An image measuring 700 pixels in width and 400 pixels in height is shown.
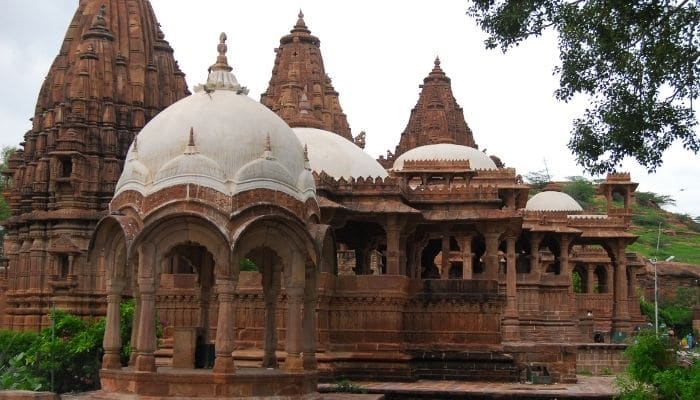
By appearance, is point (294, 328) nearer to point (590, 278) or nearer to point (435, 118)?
point (590, 278)

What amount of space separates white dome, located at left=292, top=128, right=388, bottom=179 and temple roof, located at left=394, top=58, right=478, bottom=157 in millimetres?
17889

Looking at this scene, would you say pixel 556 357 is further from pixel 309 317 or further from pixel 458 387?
pixel 309 317

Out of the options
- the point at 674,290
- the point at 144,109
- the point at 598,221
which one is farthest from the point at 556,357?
the point at 674,290

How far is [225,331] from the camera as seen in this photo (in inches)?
538

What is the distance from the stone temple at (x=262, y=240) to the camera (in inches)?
552

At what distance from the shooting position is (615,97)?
46.6 ft

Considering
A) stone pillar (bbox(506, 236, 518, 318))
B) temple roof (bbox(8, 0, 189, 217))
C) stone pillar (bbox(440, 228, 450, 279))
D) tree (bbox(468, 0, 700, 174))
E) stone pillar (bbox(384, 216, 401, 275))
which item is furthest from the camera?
temple roof (bbox(8, 0, 189, 217))

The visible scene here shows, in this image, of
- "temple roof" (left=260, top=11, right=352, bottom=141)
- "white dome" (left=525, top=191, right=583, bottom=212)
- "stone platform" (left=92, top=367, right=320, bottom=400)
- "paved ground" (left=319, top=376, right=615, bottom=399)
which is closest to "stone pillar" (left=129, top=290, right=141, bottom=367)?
"stone platform" (left=92, top=367, right=320, bottom=400)

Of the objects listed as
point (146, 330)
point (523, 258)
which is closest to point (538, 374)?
point (146, 330)

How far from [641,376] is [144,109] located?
79.8ft

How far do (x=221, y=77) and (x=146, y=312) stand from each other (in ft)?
13.2

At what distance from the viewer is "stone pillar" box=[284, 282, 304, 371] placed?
14.4 metres

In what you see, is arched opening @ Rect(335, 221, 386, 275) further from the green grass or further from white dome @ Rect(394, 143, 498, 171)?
the green grass

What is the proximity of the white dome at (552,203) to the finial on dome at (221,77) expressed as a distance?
74.7ft
